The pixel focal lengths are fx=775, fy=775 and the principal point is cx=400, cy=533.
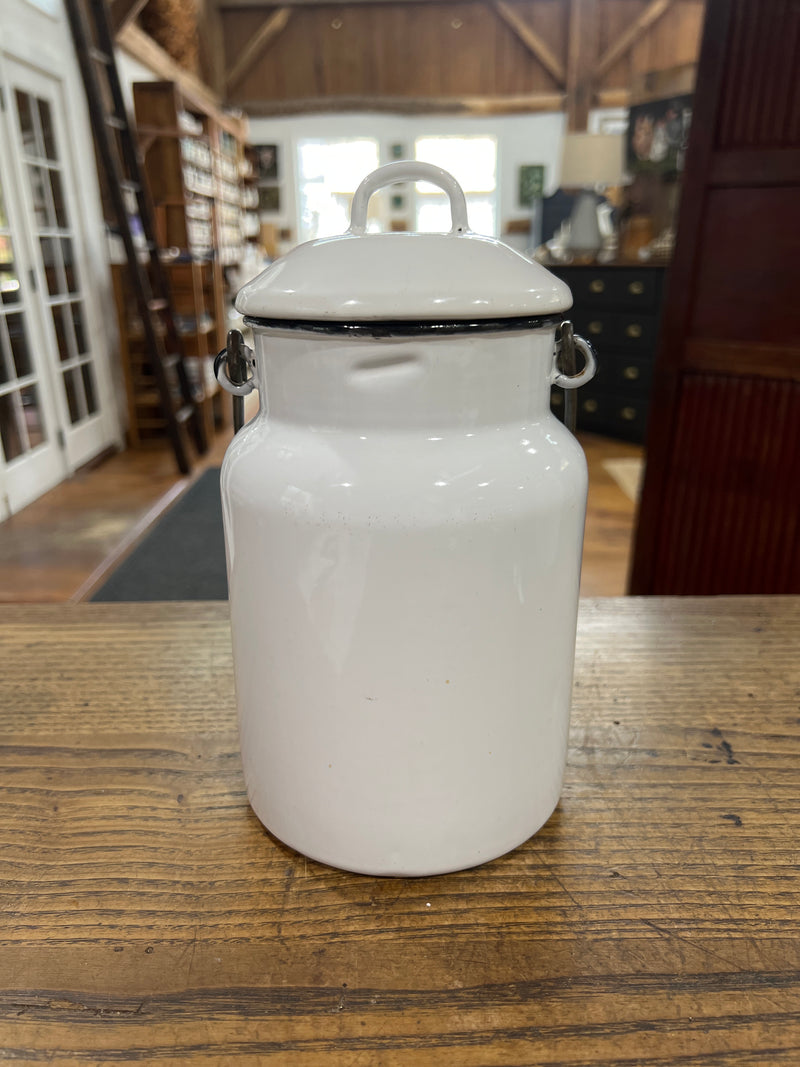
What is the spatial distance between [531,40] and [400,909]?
7.88m

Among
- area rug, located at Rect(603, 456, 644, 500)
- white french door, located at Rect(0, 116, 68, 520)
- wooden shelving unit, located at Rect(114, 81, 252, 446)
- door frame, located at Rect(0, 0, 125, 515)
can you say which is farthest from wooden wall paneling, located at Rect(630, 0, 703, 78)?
white french door, located at Rect(0, 116, 68, 520)

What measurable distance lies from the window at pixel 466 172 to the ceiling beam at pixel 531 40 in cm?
74

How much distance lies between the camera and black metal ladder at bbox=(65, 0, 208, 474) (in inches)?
132

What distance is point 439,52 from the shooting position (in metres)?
6.92

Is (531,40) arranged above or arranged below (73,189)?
above

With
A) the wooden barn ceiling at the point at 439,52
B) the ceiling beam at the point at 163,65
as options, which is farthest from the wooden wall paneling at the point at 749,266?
the wooden barn ceiling at the point at 439,52

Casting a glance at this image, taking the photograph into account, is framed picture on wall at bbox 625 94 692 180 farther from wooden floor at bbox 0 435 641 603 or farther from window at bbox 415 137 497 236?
window at bbox 415 137 497 236

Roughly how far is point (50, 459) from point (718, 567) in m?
2.88

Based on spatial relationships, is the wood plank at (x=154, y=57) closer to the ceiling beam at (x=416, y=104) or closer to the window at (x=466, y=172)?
the ceiling beam at (x=416, y=104)

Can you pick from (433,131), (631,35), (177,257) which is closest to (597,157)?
(177,257)

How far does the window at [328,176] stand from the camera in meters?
7.37

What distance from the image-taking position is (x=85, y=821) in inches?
20.0

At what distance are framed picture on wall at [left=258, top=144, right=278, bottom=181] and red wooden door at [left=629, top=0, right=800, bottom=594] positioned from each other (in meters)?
6.57

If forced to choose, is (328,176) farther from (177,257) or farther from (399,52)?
(177,257)
